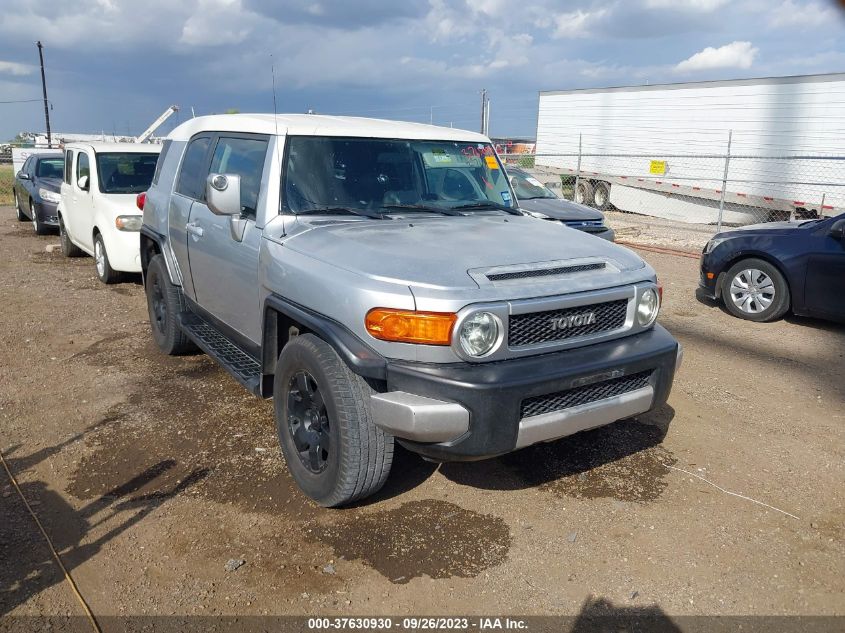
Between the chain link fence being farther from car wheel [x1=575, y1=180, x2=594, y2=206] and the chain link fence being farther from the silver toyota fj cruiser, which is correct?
the silver toyota fj cruiser

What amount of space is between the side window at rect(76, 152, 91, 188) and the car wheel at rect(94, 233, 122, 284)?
88 cm

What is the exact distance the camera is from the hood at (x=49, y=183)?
1259 cm

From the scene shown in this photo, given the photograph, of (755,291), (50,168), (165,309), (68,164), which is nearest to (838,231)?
(755,291)

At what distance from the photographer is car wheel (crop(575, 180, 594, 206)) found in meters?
21.3

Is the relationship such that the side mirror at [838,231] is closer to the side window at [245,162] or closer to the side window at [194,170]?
the side window at [245,162]

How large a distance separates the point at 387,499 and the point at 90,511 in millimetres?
1522

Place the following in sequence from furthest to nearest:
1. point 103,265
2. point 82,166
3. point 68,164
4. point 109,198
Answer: point 68,164 < point 82,166 < point 103,265 < point 109,198

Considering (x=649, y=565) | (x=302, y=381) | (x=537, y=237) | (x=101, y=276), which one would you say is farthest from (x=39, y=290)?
(x=649, y=565)

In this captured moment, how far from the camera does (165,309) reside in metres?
5.58

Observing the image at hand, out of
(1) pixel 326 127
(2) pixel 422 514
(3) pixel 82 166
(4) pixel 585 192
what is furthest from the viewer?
(4) pixel 585 192

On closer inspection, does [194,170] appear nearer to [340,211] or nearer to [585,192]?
[340,211]

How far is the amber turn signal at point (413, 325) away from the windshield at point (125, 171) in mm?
6929

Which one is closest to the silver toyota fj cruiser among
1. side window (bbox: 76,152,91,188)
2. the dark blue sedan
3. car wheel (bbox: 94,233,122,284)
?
car wheel (bbox: 94,233,122,284)

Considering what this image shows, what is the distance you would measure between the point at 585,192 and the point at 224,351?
61.2ft
